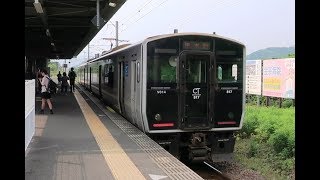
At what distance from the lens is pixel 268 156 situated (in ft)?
36.3

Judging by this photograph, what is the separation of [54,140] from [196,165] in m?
3.44

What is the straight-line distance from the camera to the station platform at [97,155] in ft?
18.4

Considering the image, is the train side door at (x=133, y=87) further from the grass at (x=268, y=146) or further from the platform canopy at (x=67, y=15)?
the grass at (x=268, y=146)

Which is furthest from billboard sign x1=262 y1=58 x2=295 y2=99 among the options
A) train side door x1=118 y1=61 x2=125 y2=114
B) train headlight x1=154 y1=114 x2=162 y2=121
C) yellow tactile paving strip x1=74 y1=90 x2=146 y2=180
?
yellow tactile paving strip x1=74 y1=90 x2=146 y2=180

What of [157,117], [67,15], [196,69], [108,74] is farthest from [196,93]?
[67,15]

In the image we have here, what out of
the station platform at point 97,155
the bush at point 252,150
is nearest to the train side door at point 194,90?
the station platform at point 97,155

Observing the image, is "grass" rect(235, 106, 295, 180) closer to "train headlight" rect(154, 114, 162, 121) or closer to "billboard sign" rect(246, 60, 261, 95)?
"train headlight" rect(154, 114, 162, 121)

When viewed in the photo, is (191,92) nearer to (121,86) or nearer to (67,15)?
(121,86)

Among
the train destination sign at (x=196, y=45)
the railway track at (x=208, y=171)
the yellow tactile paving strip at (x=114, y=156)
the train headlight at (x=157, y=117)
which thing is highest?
the train destination sign at (x=196, y=45)

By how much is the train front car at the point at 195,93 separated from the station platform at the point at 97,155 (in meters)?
0.70

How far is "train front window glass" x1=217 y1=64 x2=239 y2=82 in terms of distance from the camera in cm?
902

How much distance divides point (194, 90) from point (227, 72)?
89cm
